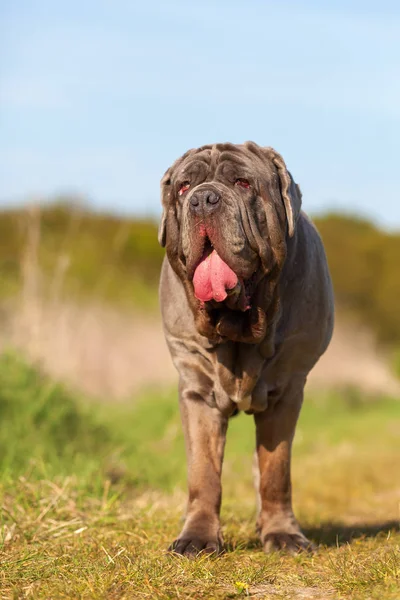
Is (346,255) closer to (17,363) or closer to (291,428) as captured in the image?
(17,363)

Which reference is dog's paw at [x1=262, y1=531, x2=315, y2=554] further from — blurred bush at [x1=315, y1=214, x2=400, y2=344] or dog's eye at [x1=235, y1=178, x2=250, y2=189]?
blurred bush at [x1=315, y1=214, x2=400, y2=344]

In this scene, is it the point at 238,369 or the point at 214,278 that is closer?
the point at 214,278

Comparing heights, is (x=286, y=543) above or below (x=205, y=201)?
below

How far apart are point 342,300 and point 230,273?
19.6 m

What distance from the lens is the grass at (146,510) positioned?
3.21 metres

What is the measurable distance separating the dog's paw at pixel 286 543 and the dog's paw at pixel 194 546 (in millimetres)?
268

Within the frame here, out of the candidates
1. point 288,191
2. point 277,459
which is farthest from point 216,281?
point 277,459

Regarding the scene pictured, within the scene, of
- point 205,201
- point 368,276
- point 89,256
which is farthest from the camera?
point 368,276

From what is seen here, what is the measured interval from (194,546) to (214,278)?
108 centimetres

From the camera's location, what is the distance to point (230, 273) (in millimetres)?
3645

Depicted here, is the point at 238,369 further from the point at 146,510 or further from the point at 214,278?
the point at 146,510

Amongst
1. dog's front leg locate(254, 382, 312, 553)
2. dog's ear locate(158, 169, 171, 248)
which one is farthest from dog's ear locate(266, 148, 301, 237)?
dog's front leg locate(254, 382, 312, 553)

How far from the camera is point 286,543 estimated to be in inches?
158

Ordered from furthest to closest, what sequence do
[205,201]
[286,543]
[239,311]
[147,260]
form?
[147,260] → [286,543] → [239,311] → [205,201]
